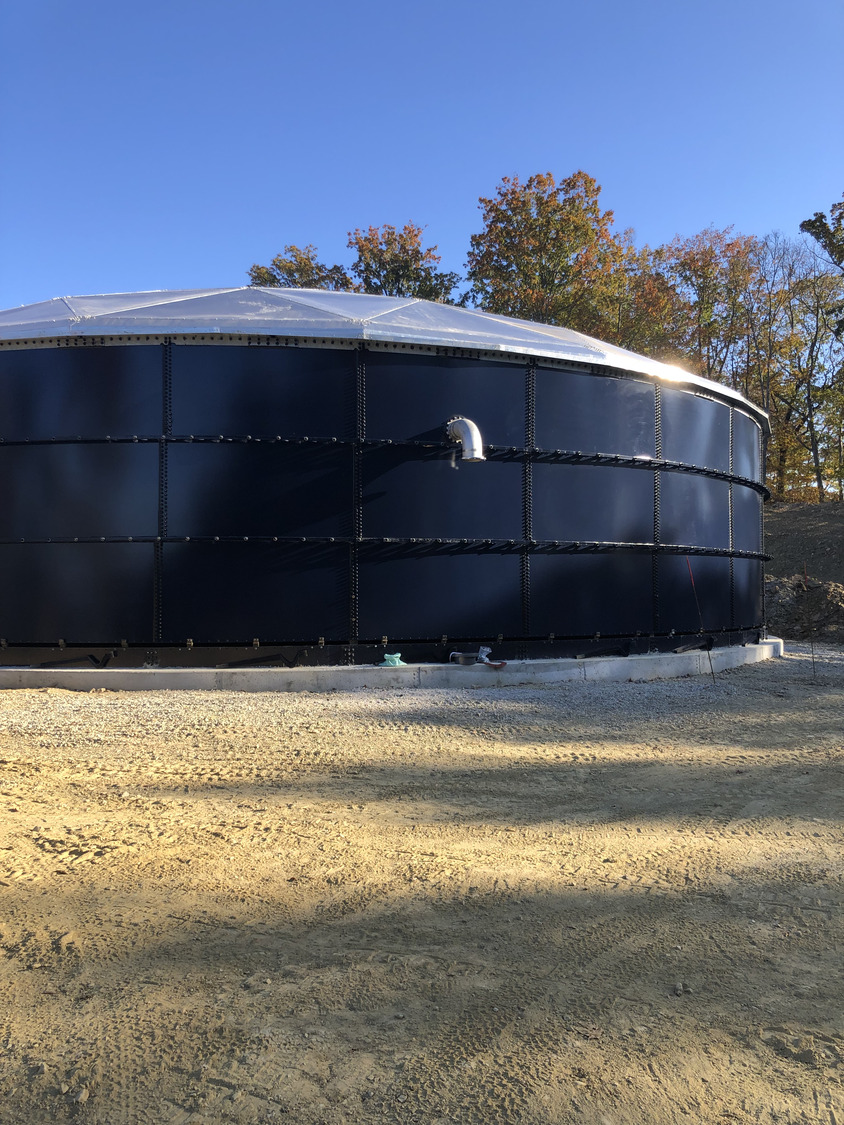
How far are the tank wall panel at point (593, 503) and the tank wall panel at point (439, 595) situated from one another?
0.78 meters

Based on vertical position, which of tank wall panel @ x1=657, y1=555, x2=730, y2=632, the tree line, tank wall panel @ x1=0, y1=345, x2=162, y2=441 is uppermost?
the tree line

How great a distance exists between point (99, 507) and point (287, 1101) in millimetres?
7985

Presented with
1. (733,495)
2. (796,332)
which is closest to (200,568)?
(733,495)

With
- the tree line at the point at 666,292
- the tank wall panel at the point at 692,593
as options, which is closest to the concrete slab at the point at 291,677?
the tank wall panel at the point at 692,593

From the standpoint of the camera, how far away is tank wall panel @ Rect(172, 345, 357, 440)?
9039mm

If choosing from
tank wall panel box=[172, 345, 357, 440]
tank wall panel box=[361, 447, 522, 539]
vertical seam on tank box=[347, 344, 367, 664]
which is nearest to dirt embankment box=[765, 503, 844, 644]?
tank wall panel box=[361, 447, 522, 539]

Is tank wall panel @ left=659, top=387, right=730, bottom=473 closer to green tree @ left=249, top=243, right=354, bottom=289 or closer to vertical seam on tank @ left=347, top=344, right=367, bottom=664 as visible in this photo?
vertical seam on tank @ left=347, top=344, right=367, bottom=664

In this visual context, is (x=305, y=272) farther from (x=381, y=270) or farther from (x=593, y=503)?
(x=593, y=503)

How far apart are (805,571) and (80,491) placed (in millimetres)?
19686

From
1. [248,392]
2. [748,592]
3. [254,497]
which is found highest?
[248,392]

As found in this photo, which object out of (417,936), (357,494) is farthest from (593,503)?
(417,936)

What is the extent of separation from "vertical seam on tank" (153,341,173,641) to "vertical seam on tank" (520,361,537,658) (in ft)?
13.7

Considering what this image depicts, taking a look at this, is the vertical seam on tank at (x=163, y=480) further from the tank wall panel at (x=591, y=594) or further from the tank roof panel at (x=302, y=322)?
the tank wall panel at (x=591, y=594)

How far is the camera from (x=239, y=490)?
904 centimetres
